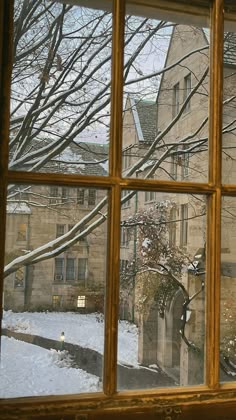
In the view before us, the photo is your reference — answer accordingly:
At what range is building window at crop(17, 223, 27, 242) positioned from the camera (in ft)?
2.72

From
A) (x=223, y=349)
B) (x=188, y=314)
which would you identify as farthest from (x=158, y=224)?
(x=223, y=349)

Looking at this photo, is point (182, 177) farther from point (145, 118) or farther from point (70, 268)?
point (70, 268)

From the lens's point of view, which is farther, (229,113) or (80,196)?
(229,113)

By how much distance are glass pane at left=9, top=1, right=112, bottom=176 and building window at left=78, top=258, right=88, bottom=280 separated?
0.60 feet

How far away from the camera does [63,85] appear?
0.92 meters

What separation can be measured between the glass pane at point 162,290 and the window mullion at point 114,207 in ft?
0.11

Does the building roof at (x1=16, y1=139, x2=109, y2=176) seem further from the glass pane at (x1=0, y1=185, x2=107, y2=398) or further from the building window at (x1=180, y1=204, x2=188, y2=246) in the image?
the building window at (x1=180, y1=204, x2=188, y2=246)

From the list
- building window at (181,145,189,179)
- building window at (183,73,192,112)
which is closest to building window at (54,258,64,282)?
building window at (181,145,189,179)

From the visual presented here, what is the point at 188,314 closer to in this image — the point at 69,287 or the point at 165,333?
the point at 165,333

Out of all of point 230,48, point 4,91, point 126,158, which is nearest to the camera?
point 4,91

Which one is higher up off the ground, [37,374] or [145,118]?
[145,118]

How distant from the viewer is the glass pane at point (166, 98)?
3.09 ft

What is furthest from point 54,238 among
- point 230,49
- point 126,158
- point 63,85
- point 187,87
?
point 230,49

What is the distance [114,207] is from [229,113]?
0.38 m
